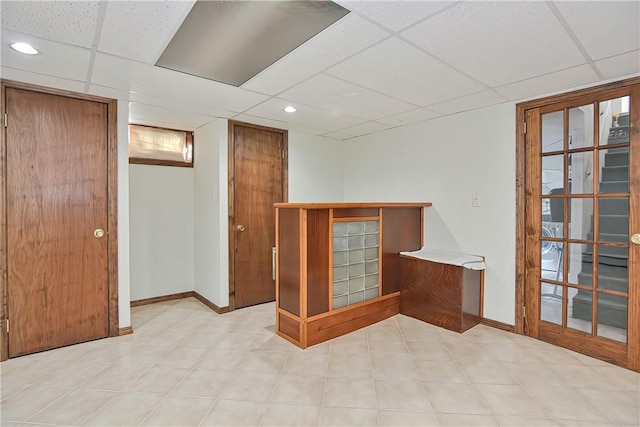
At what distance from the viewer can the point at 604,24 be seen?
1.76 metres

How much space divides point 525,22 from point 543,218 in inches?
73.3

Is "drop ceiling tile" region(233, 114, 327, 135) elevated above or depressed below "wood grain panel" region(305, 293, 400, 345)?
above

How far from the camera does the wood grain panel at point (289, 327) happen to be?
288cm

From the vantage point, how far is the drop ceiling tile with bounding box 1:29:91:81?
6.34 ft

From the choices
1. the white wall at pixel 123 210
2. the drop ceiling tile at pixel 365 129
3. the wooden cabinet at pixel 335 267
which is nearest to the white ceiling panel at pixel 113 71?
the white wall at pixel 123 210

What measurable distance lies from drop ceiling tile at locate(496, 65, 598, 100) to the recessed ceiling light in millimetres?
3462

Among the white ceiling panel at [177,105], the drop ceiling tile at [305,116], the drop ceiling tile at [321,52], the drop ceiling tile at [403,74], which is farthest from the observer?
the drop ceiling tile at [305,116]

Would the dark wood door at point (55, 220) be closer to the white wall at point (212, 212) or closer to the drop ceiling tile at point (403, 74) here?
the white wall at point (212, 212)

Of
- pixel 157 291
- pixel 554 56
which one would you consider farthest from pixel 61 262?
pixel 554 56

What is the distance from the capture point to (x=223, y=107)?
3.31m

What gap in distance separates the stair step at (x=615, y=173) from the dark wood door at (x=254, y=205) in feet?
10.9

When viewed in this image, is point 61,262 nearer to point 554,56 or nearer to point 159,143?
point 159,143

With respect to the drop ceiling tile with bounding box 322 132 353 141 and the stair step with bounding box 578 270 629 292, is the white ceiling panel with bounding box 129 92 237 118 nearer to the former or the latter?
the drop ceiling tile with bounding box 322 132 353 141

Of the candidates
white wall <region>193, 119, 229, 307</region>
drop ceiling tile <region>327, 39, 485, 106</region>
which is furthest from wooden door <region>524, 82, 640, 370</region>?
white wall <region>193, 119, 229, 307</region>
